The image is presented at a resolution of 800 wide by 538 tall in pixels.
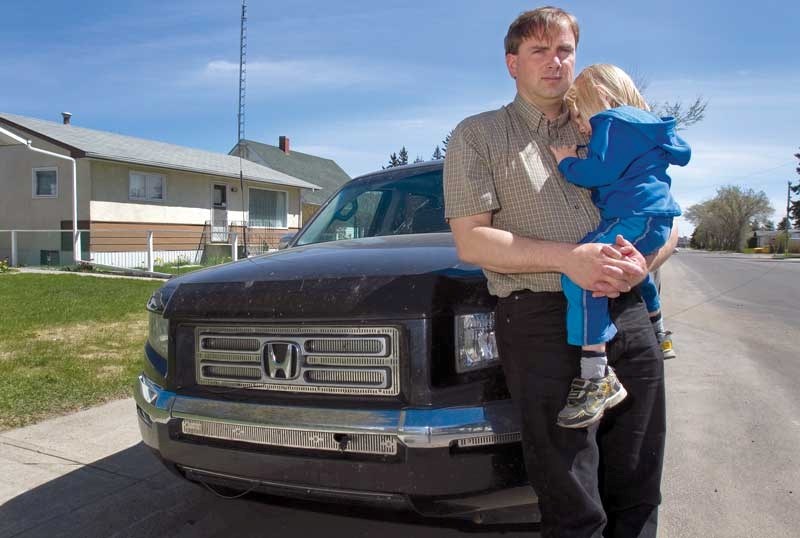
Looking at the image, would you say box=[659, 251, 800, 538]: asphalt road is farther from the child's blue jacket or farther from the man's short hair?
the man's short hair

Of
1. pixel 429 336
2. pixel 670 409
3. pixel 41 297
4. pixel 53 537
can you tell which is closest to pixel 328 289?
pixel 429 336

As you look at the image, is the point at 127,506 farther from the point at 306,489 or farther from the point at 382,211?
the point at 382,211

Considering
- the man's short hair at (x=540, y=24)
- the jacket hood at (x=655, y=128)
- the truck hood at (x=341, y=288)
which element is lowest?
the truck hood at (x=341, y=288)

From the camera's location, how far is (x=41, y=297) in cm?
1138

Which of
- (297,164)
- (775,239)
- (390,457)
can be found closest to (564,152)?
(390,457)

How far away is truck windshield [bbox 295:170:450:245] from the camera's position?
3904 mm

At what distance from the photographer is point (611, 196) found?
2.01 meters

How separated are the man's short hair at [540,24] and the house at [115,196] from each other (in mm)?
16631

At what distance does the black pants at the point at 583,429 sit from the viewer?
6.50ft

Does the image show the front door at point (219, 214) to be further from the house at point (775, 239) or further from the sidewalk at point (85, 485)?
the house at point (775, 239)

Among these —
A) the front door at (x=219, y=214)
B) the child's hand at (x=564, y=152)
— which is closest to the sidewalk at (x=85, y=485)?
the child's hand at (x=564, y=152)

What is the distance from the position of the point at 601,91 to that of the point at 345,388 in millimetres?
1359

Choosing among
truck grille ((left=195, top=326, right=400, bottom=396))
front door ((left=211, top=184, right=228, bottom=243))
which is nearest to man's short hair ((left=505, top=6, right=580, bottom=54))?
truck grille ((left=195, top=326, right=400, bottom=396))

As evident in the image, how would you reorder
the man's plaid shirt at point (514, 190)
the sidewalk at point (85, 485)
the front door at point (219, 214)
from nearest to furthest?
the man's plaid shirt at point (514, 190) → the sidewalk at point (85, 485) → the front door at point (219, 214)
